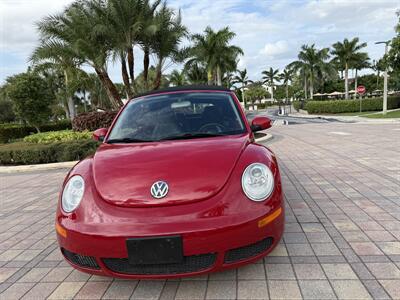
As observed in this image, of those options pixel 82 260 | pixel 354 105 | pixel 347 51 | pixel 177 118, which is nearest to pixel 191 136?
pixel 177 118

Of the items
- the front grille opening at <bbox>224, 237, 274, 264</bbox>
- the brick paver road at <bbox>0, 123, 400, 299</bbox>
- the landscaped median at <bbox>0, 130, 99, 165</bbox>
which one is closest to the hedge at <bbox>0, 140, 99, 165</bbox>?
the landscaped median at <bbox>0, 130, 99, 165</bbox>

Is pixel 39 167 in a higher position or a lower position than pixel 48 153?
lower

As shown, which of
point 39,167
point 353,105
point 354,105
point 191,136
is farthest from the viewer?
point 353,105

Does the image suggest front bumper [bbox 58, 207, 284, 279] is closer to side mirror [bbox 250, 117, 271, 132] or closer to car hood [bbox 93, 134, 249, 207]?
car hood [bbox 93, 134, 249, 207]

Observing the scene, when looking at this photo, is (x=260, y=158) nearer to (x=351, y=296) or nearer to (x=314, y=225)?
(x=351, y=296)

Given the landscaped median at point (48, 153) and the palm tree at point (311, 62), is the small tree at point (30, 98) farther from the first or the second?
the palm tree at point (311, 62)

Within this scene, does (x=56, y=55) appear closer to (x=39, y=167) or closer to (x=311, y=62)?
(x=39, y=167)

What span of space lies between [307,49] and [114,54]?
4307cm

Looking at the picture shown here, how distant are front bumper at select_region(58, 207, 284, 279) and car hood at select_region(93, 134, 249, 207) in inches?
10.6

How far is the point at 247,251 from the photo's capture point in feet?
Answer: 7.35

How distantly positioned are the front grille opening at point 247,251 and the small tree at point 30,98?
1900 cm

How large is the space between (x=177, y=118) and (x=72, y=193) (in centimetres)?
134

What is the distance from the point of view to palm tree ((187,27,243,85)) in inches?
1114

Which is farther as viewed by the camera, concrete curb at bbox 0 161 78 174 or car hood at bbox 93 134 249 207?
concrete curb at bbox 0 161 78 174
